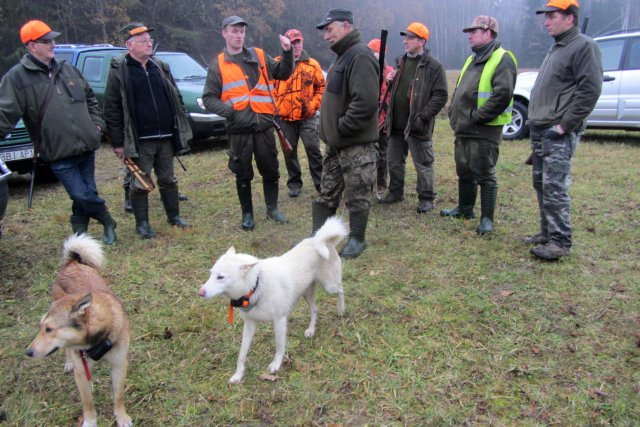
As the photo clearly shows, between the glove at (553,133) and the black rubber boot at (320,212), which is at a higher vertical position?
the glove at (553,133)

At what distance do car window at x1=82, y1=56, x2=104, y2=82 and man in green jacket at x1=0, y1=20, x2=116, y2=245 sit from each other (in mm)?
6263

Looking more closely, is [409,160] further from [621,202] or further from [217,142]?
[217,142]

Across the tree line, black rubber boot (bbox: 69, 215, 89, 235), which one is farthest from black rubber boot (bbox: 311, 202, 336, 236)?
the tree line

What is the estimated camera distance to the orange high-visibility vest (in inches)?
188

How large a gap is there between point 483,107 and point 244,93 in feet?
8.45

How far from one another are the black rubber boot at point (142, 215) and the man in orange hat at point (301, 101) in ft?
7.27

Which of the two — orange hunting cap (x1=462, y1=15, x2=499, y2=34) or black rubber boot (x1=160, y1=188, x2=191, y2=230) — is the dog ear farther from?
orange hunting cap (x1=462, y1=15, x2=499, y2=34)

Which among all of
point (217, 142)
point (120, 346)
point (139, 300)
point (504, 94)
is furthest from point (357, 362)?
point (217, 142)

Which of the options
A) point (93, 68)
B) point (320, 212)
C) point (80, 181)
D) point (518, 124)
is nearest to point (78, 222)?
point (80, 181)

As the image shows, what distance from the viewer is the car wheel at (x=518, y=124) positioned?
386 inches

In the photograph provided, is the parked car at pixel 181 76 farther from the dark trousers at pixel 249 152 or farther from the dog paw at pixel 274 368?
the dog paw at pixel 274 368

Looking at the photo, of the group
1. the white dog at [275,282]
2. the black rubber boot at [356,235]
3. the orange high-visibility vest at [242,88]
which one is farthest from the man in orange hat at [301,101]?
the white dog at [275,282]

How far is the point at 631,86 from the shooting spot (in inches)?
338

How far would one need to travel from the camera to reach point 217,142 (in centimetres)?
1106
